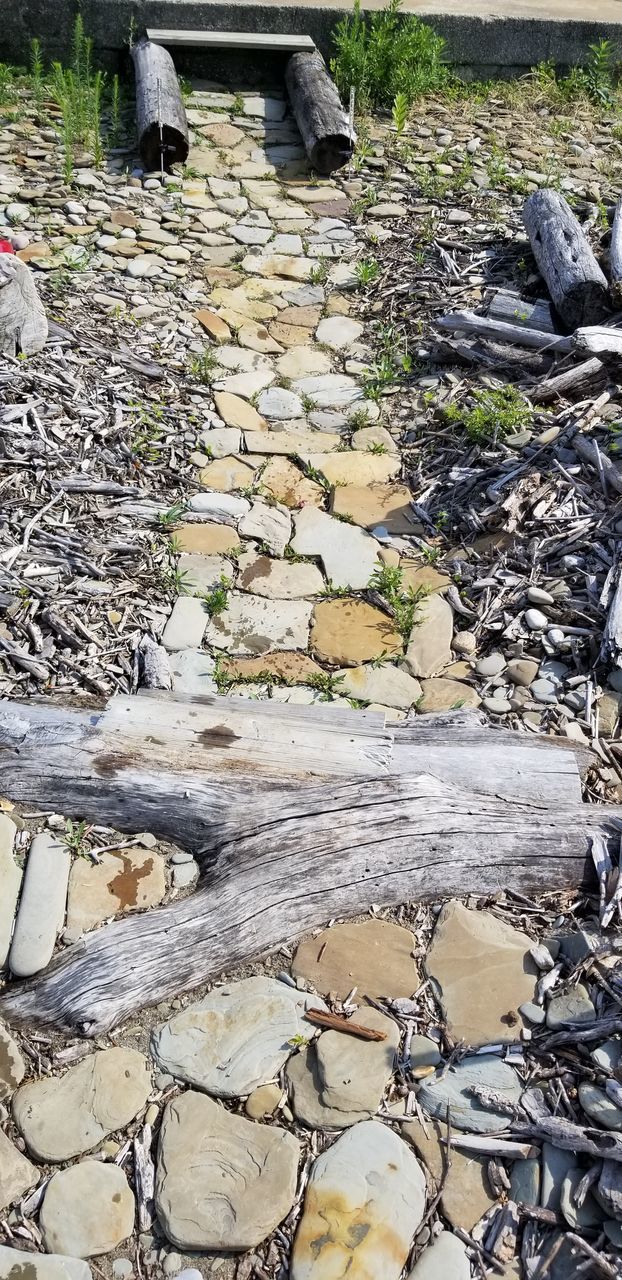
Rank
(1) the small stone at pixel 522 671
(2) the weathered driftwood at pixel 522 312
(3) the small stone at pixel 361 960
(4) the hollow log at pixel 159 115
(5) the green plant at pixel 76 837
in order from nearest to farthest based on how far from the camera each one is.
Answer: (3) the small stone at pixel 361 960
(5) the green plant at pixel 76 837
(1) the small stone at pixel 522 671
(2) the weathered driftwood at pixel 522 312
(4) the hollow log at pixel 159 115

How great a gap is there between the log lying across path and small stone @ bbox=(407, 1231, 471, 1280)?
845mm

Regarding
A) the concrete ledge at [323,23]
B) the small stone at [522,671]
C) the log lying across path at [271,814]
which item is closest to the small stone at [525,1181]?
the log lying across path at [271,814]

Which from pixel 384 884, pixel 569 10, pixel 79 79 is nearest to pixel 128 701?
pixel 384 884

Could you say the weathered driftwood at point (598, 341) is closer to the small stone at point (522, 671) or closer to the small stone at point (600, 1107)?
the small stone at point (522, 671)

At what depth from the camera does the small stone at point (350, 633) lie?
3.85 m

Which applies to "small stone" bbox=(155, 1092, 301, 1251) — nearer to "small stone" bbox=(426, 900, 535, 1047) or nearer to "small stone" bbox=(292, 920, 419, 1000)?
"small stone" bbox=(292, 920, 419, 1000)

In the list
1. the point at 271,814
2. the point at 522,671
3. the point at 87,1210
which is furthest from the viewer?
the point at 522,671

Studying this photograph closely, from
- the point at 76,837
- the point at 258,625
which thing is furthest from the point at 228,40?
the point at 76,837

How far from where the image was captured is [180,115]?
23.0 ft

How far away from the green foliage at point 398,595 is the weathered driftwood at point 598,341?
5.31 feet

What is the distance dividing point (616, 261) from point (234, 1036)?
4658 mm

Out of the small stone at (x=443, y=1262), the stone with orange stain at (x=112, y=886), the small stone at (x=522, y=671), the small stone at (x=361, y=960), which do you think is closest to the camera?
the small stone at (x=443, y=1262)

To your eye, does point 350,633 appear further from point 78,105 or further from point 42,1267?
point 78,105

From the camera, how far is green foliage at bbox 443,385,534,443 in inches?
182
